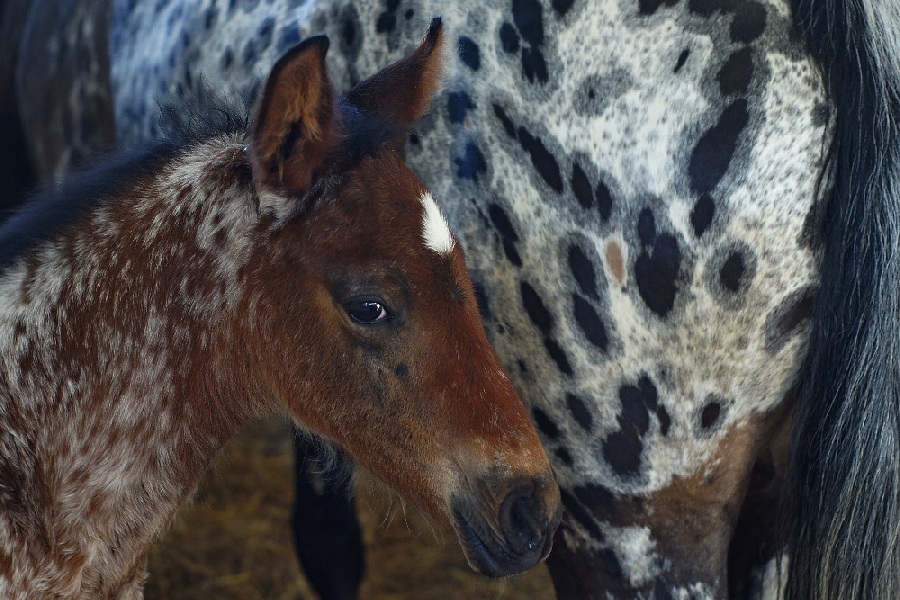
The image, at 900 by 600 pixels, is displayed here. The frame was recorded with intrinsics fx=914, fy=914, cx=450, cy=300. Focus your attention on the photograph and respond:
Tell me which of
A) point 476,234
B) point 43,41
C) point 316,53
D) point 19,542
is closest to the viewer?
point 316,53

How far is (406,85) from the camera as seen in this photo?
6.08 ft

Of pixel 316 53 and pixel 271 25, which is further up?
pixel 316 53

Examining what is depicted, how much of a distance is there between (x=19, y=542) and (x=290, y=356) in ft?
1.94

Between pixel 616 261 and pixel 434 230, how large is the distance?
1.32 ft

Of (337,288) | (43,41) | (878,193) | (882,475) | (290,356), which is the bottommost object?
(43,41)

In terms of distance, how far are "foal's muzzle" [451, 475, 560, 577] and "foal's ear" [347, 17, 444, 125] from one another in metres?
0.76

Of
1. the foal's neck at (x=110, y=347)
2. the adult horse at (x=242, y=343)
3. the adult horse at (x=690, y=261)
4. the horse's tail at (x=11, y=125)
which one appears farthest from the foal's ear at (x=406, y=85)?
the horse's tail at (x=11, y=125)

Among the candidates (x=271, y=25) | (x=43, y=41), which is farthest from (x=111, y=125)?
(x=271, y=25)

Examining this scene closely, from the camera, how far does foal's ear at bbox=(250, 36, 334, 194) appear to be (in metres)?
1.53

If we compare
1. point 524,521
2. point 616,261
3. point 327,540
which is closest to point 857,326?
point 616,261

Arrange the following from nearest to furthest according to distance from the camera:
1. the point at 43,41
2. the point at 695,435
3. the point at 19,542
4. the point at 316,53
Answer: the point at 316,53
the point at 19,542
the point at 695,435
the point at 43,41

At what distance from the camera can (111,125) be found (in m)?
3.27

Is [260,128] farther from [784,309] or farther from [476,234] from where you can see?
[784,309]

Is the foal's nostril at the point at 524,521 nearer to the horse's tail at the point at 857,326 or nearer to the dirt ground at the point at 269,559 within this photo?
the horse's tail at the point at 857,326
